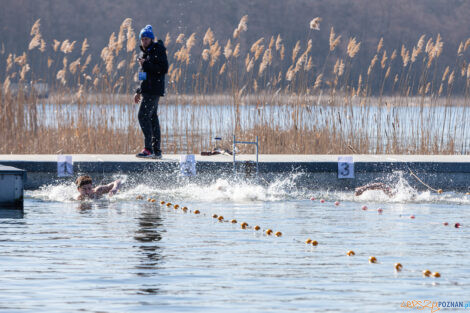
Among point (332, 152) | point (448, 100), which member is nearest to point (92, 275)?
point (332, 152)

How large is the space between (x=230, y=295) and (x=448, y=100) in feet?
34.5

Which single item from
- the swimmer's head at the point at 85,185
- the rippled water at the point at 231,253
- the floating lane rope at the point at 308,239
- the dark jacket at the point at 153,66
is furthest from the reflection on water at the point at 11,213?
the dark jacket at the point at 153,66

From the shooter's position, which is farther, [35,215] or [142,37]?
[142,37]

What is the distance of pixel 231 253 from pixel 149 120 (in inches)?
235

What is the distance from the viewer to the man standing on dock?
14.6 meters

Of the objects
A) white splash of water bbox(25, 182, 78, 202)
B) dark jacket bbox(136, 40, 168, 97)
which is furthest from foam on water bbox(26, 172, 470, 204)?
dark jacket bbox(136, 40, 168, 97)

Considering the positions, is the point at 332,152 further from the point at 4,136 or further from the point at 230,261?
the point at 230,261

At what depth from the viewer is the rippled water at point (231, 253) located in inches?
284

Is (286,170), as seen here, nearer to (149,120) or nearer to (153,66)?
(149,120)

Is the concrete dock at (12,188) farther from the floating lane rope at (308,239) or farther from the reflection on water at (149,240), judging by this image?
the floating lane rope at (308,239)

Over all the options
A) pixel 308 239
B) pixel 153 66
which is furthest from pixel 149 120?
pixel 308 239

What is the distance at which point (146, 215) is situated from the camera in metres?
12.0

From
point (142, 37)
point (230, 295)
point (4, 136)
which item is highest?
point (142, 37)

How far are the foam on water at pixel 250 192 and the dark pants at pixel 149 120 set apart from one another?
87cm
